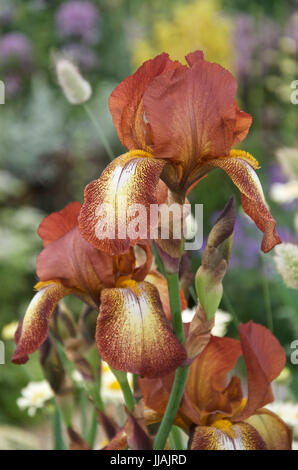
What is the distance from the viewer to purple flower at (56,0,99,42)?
4125 millimetres

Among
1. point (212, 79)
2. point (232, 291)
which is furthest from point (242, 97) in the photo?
point (212, 79)

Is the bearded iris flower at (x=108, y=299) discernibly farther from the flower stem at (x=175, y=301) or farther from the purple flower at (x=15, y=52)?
the purple flower at (x=15, y=52)

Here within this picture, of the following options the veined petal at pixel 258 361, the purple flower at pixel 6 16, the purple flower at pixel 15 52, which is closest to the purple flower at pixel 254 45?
the purple flower at pixel 15 52

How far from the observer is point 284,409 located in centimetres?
79

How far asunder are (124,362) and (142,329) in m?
0.03

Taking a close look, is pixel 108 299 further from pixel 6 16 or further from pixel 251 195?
pixel 6 16

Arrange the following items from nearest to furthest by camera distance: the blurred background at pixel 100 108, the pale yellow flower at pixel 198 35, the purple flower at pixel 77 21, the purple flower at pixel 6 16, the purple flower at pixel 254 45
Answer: the blurred background at pixel 100 108, the pale yellow flower at pixel 198 35, the purple flower at pixel 254 45, the purple flower at pixel 77 21, the purple flower at pixel 6 16

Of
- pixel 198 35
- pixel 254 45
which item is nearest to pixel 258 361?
pixel 198 35

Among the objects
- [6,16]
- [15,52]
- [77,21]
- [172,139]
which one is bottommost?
[172,139]

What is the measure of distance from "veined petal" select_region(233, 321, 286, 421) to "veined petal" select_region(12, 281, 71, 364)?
0.53 feet

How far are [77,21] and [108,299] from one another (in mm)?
3928

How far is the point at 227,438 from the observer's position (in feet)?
1.73

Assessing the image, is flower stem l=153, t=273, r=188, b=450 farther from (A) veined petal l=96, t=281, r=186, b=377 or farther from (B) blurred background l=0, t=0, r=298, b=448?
(B) blurred background l=0, t=0, r=298, b=448

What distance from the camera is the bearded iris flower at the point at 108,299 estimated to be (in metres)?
0.46
